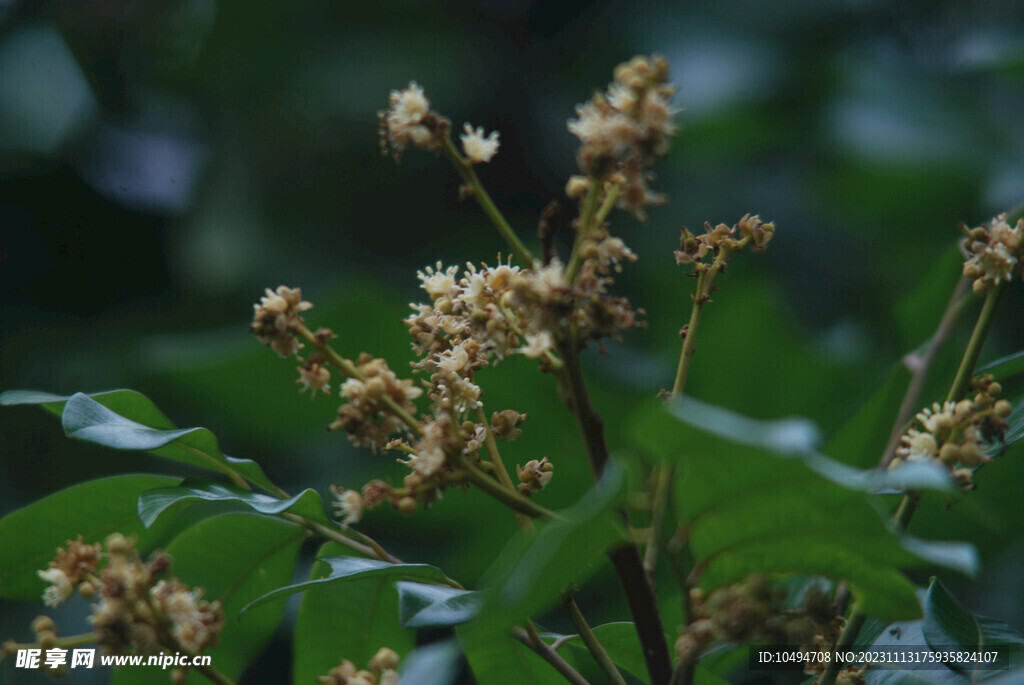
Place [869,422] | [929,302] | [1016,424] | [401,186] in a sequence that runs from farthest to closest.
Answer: [401,186] < [929,302] < [869,422] < [1016,424]

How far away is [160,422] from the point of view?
1.81 feet

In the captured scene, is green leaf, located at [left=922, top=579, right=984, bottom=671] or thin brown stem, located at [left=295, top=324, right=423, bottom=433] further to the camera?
green leaf, located at [left=922, top=579, right=984, bottom=671]

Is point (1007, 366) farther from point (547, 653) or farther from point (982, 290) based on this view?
point (547, 653)

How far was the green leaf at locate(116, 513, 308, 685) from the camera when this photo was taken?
0.56 metres

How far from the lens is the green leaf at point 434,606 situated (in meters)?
0.38

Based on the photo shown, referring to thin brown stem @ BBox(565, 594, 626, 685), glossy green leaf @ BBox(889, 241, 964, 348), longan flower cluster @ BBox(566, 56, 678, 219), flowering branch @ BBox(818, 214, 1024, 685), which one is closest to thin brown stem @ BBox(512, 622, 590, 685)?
thin brown stem @ BBox(565, 594, 626, 685)

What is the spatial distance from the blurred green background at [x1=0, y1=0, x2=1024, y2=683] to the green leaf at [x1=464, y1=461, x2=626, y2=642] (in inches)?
30.6

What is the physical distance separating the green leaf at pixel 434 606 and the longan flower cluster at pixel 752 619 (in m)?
0.10

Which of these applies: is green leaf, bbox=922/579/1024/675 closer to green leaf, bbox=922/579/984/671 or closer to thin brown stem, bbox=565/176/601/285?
green leaf, bbox=922/579/984/671

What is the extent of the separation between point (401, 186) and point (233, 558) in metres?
1.27

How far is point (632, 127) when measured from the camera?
338 mm

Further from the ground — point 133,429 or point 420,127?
point 420,127

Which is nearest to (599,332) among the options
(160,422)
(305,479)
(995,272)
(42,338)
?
(995,272)

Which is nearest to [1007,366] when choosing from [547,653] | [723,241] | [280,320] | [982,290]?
[982,290]
